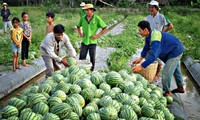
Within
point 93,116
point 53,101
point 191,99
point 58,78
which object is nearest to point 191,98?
point 191,99

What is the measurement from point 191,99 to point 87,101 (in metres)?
3.59

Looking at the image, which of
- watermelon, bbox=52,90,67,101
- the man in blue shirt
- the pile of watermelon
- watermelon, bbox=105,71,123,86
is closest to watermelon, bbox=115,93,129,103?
the pile of watermelon

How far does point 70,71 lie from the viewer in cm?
501

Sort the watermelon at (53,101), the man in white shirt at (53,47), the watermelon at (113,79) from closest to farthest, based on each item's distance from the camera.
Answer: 1. the watermelon at (53,101)
2. the watermelon at (113,79)
3. the man in white shirt at (53,47)

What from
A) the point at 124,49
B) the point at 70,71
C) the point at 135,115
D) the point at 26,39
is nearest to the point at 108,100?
the point at 135,115

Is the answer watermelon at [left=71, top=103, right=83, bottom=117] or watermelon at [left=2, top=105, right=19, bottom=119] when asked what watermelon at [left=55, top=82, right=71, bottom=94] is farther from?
watermelon at [left=2, top=105, right=19, bottom=119]

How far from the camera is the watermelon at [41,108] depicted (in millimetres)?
3524

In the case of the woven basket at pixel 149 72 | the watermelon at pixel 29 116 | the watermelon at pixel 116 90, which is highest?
the watermelon at pixel 116 90

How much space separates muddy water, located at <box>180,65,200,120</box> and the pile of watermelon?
4.99ft

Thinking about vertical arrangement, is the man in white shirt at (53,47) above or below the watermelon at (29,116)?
above

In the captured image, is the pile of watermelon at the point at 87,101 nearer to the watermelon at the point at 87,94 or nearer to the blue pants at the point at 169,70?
the watermelon at the point at 87,94

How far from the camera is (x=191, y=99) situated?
673 centimetres

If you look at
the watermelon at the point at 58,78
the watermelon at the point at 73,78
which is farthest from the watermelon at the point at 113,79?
the watermelon at the point at 58,78

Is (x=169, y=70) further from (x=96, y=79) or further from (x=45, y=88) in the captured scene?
(x=45, y=88)
